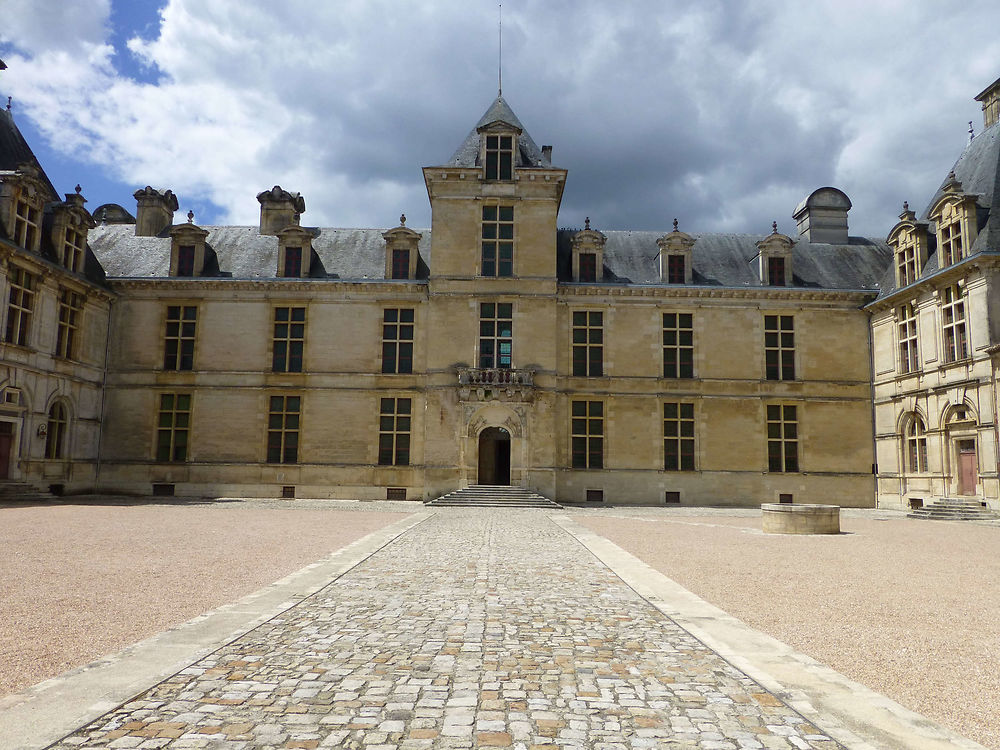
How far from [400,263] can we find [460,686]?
2684 cm

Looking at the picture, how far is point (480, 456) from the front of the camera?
31.1 metres

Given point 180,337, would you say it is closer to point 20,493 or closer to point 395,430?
point 20,493

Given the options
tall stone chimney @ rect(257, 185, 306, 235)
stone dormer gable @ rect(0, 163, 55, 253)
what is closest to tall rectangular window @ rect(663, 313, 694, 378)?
tall stone chimney @ rect(257, 185, 306, 235)

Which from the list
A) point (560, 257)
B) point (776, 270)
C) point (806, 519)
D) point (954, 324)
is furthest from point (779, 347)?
point (806, 519)

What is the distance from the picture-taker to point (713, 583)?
9023 millimetres

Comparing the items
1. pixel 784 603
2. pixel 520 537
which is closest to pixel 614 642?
pixel 784 603

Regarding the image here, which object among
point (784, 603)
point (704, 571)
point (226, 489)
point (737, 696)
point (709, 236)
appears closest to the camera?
point (737, 696)

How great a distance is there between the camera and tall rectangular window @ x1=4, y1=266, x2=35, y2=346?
79.0ft

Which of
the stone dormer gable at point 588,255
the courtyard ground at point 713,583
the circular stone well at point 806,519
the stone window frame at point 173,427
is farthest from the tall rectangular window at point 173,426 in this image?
the circular stone well at point 806,519

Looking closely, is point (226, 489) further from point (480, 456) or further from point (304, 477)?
point (480, 456)

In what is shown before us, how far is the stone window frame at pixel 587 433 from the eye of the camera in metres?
29.0

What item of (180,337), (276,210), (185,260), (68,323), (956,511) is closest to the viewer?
(956,511)

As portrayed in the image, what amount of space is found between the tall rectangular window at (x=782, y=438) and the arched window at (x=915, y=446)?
13.3 feet

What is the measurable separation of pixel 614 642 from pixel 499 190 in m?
25.4
